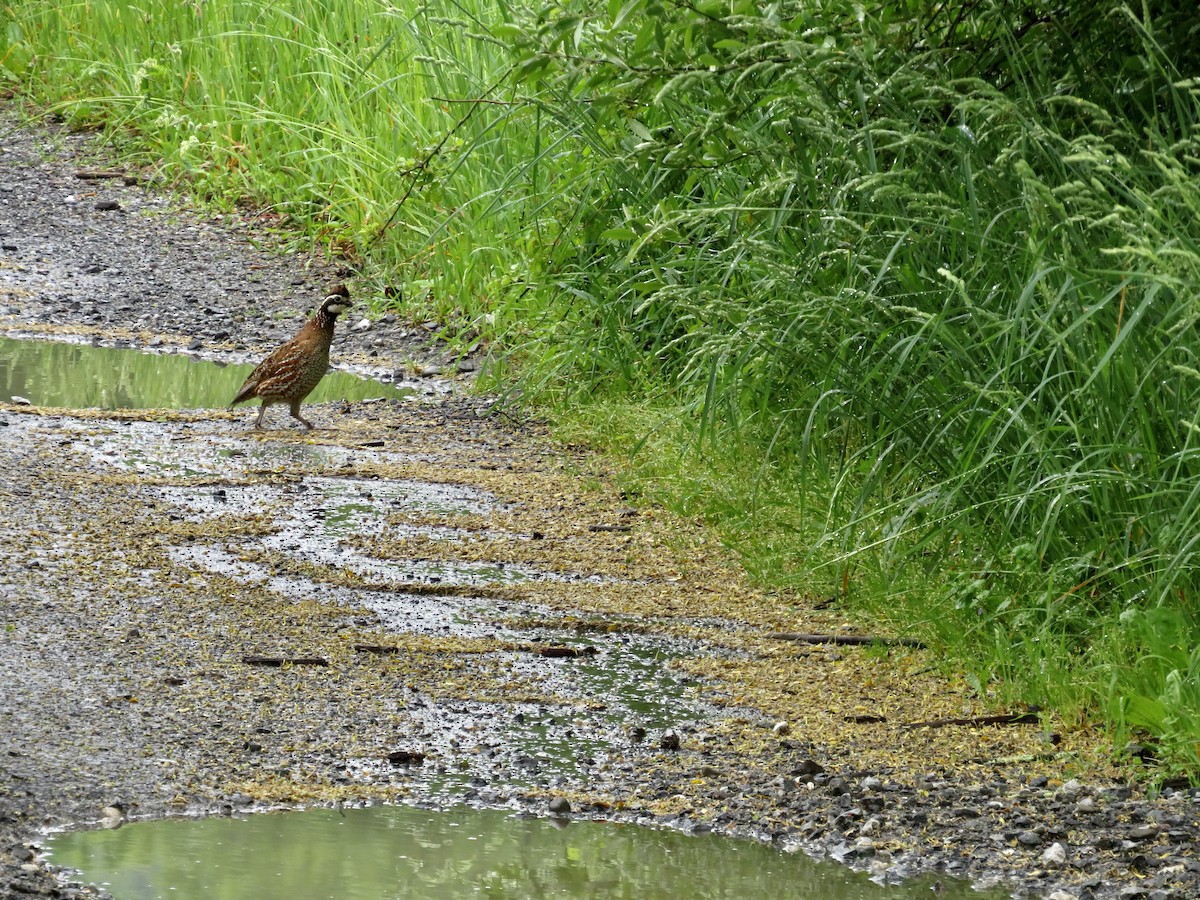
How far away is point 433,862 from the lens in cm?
316

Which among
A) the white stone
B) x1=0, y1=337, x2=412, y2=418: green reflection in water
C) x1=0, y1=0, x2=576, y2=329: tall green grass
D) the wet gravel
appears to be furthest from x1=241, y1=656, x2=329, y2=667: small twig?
x1=0, y1=337, x2=412, y2=418: green reflection in water

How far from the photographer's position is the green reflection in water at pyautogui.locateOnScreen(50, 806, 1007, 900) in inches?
119

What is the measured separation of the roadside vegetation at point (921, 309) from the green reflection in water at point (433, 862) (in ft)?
3.30

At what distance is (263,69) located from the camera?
474 inches

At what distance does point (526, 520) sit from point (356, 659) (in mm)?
1763

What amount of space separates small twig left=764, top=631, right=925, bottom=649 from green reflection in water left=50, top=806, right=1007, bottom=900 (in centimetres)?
134

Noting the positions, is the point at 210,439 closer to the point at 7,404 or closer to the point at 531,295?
the point at 7,404

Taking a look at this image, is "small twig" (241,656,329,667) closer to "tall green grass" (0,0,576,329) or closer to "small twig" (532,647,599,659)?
"small twig" (532,647,599,659)

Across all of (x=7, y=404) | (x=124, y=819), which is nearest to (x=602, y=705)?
(x=124, y=819)

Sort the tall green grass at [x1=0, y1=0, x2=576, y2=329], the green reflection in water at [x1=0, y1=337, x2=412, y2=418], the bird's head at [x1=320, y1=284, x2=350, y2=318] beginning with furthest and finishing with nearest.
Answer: the tall green grass at [x1=0, y1=0, x2=576, y2=329] → the bird's head at [x1=320, y1=284, x2=350, y2=318] → the green reflection in water at [x1=0, y1=337, x2=412, y2=418]

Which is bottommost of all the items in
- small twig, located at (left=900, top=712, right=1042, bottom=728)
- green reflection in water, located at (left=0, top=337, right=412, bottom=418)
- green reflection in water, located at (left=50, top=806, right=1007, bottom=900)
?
green reflection in water, located at (left=0, top=337, right=412, bottom=418)

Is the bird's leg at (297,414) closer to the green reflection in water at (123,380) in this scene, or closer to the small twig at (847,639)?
the green reflection in water at (123,380)

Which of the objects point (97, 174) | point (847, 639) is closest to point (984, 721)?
point (847, 639)

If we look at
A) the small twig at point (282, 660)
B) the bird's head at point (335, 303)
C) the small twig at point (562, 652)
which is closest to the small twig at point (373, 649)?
the small twig at point (282, 660)
